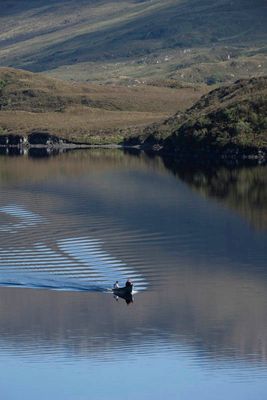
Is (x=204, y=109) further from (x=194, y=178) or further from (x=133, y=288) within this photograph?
(x=133, y=288)

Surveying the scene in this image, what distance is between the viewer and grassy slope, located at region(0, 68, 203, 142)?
12212 cm

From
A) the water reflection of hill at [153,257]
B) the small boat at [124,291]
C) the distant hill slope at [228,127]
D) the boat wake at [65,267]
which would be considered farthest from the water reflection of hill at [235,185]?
the small boat at [124,291]

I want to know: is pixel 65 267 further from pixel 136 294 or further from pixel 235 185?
pixel 235 185

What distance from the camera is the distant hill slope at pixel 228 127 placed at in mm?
88375

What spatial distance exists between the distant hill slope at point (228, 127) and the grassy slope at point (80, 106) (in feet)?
58.9

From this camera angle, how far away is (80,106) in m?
140

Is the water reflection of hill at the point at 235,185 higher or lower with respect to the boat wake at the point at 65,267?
higher

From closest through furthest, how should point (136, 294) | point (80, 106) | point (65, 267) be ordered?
point (136, 294), point (65, 267), point (80, 106)

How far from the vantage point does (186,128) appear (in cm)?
9350

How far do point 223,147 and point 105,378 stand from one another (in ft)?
202

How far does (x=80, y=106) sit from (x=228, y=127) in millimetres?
52471

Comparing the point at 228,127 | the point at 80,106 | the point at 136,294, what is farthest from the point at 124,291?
the point at 80,106

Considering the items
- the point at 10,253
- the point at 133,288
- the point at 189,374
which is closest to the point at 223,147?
the point at 10,253

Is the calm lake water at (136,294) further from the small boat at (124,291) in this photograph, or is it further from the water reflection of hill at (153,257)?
the small boat at (124,291)
